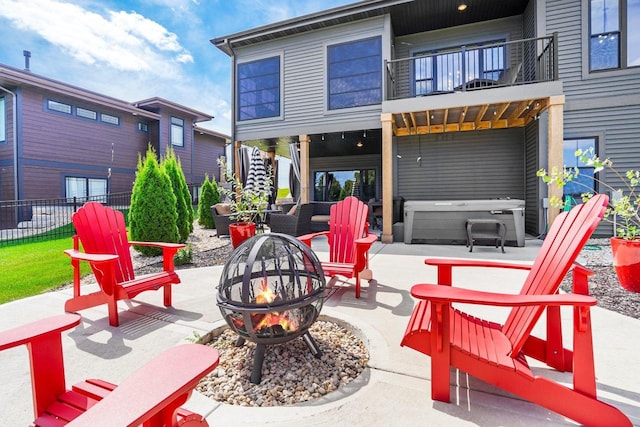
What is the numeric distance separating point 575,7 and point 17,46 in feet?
63.6

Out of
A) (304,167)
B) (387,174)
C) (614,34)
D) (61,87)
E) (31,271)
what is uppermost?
(61,87)

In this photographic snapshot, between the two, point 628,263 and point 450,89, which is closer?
point 628,263

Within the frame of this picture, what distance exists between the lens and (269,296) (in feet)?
5.52

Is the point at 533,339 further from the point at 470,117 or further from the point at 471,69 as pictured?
the point at 471,69

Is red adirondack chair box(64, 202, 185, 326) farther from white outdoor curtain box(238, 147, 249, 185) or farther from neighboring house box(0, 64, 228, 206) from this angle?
neighboring house box(0, 64, 228, 206)

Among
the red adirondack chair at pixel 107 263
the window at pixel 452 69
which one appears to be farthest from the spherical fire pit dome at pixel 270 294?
the window at pixel 452 69

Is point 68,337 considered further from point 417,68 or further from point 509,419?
point 417,68

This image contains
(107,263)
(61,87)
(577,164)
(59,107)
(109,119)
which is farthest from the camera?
(109,119)

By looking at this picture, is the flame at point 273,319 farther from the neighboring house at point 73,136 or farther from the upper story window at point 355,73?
the neighboring house at point 73,136

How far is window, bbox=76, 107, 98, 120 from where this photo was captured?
11.6 meters

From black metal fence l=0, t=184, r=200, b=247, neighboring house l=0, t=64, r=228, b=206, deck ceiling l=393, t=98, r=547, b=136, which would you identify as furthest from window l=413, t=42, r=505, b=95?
neighboring house l=0, t=64, r=228, b=206

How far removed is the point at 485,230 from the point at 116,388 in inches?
259

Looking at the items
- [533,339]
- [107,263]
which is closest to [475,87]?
[533,339]

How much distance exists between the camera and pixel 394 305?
2762 millimetres
